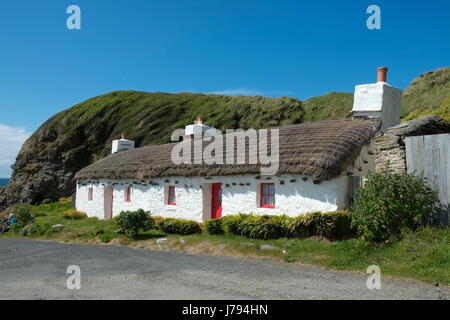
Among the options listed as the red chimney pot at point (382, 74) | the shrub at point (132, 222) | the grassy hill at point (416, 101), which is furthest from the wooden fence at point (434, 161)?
the shrub at point (132, 222)

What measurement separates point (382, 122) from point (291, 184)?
4.14 meters

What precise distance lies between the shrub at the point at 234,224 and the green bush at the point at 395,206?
14.7 ft

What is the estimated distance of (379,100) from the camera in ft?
42.0

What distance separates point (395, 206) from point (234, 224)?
5.55 m

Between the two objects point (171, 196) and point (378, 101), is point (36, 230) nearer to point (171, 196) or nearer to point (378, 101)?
point (171, 196)

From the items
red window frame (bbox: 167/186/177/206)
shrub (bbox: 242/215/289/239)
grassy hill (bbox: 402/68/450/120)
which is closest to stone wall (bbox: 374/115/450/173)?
shrub (bbox: 242/215/289/239)

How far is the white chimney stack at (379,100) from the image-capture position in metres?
12.8

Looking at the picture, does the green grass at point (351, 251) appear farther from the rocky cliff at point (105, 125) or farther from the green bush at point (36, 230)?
the rocky cliff at point (105, 125)

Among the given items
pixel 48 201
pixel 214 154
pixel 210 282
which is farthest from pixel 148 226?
pixel 48 201

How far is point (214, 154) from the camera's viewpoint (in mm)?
Result: 15328

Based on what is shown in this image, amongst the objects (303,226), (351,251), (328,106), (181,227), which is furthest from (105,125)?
(351,251)

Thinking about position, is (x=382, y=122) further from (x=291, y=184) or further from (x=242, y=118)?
(x=242, y=118)

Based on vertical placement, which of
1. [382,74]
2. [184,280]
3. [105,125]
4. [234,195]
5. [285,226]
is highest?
[105,125]

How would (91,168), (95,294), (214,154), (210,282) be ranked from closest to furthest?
1. (95,294)
2. (210,282)
3. (214,154)
4. (91,168)
